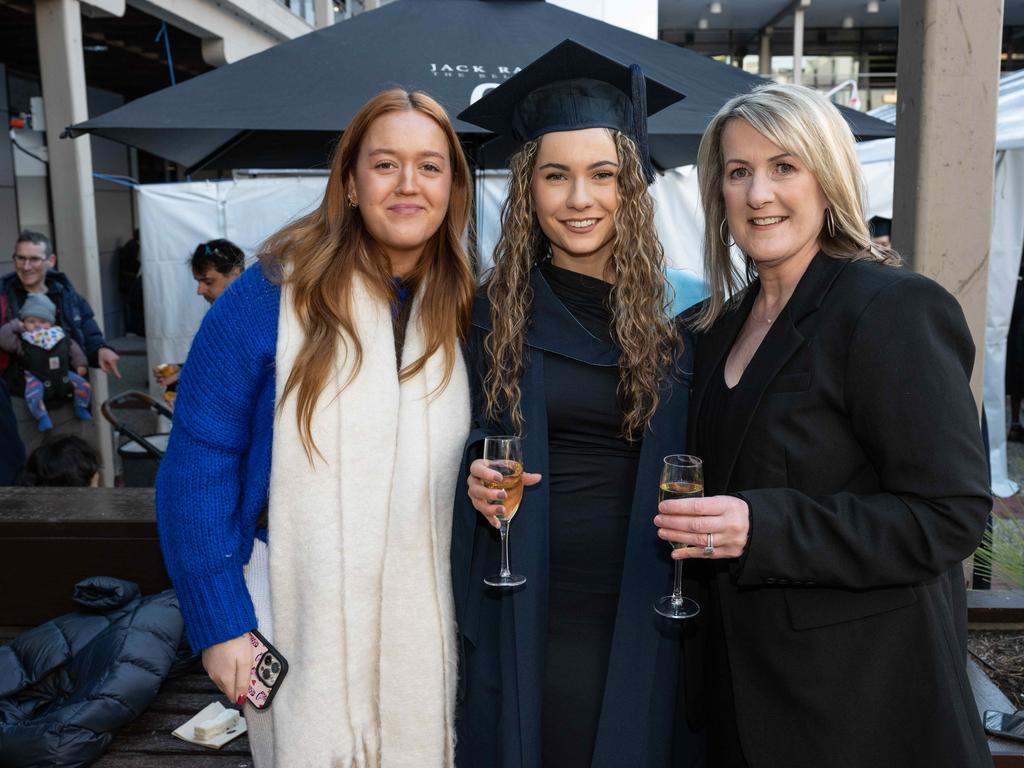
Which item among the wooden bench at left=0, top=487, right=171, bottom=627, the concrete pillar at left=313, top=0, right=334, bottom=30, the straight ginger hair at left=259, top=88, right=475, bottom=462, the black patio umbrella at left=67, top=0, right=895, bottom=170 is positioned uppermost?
the concrete pillar at left=313, top=0, right=334, bottom=30

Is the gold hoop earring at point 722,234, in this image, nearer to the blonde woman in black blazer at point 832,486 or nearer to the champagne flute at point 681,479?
the blonde woman in black blazer at point 832,486

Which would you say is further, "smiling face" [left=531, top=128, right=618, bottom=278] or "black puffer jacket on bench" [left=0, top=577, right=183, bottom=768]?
"black puffer jacket on bench" [left=0, top=577, right=183, bottom=768]

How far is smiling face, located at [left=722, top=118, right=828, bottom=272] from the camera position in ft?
6.36

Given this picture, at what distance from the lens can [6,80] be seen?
37.6 ft

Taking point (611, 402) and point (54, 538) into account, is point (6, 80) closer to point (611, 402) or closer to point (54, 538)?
point (54, 538)

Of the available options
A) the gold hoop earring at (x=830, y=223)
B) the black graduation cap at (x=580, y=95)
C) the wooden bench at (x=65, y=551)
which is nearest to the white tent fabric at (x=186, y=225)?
the wooden bench at (x=65, y=551)

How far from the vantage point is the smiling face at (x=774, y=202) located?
6.36 feet

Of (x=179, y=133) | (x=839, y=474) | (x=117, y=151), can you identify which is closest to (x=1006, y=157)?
(x=179, y=133)

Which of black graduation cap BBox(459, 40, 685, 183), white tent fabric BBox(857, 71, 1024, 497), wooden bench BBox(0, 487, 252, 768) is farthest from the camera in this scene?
white tent fabric BBox(857, 71, 1024, 497)

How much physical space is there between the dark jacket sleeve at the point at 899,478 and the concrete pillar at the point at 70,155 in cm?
671

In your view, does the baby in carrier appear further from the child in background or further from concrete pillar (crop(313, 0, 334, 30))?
concrete pillar (crop(313, 0, 334, 30))

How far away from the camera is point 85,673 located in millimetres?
3277

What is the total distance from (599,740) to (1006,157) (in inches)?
274

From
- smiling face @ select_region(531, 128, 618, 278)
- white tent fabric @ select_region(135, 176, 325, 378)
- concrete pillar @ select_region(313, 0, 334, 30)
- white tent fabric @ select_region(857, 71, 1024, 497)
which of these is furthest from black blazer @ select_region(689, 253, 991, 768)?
concrete pillar @ select_region(313, 0, 334, 30)
